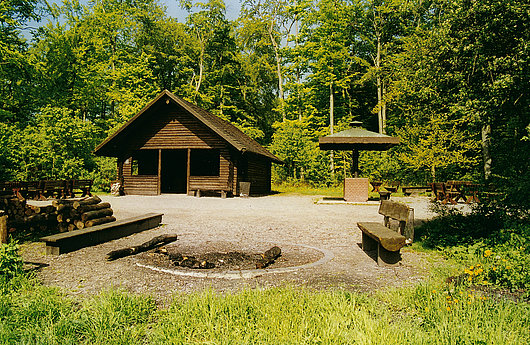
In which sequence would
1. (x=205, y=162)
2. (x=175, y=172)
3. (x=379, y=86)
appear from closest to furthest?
1. (x=205, y=162)
2. (x=175, y=172)
3. (x=379, y=86)

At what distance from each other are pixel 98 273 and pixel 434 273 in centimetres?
485

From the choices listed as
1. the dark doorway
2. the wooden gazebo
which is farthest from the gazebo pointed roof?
the dark doorway

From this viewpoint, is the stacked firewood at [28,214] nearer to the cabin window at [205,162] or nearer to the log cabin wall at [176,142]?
the log cabin wall at [176,142]

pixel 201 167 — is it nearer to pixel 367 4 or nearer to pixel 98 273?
pixel 98 273

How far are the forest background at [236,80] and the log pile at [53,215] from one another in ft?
53.9

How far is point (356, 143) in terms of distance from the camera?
16266mm

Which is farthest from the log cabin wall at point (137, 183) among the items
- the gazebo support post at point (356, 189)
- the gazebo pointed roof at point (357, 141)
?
the gazebo support post at point (356, 189)

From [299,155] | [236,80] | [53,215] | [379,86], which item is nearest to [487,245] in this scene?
[53,215]

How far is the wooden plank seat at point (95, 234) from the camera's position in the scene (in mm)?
6105

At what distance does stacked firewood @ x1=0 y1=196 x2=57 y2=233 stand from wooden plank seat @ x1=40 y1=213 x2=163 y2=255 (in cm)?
158

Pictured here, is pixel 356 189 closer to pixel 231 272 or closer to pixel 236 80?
pixel 231 272

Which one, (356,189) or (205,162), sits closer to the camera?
(356,189)

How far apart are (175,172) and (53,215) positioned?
18.9m

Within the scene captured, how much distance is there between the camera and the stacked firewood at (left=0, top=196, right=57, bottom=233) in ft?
25.9
